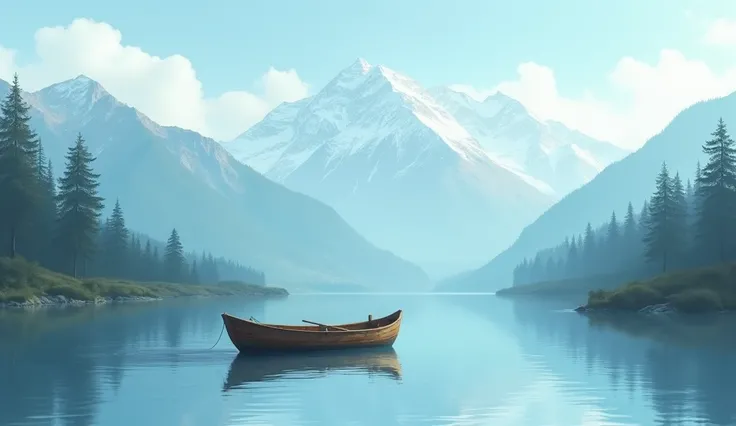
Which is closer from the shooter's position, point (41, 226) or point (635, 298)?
point (635, 298)

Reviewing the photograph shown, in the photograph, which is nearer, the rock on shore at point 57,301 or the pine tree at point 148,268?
the rock on shore at point 57,301

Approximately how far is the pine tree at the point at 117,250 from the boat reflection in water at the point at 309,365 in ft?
403

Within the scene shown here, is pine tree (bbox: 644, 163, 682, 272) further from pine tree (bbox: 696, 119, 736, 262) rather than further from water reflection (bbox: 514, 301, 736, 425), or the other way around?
water reflection (bbox: 514, 301, 736, 425)

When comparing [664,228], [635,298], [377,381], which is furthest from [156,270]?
[377,381]

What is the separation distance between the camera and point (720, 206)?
11031 cm

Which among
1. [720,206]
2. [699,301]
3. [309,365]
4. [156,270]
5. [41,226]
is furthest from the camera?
[156,270]

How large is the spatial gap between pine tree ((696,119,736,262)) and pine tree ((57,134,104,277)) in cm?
8208

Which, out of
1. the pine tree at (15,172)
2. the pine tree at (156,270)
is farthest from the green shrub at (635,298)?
the pine tree at (156,270)

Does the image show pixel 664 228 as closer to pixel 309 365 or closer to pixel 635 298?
pixel 635 298

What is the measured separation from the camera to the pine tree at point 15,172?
10600 centimetres

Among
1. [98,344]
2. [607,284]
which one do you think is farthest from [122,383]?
[607,284]

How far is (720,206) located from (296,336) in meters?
79.5

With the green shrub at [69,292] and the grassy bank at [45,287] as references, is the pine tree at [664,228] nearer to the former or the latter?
the grassy bank at [45,287]

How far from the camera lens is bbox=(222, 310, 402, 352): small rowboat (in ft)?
156
